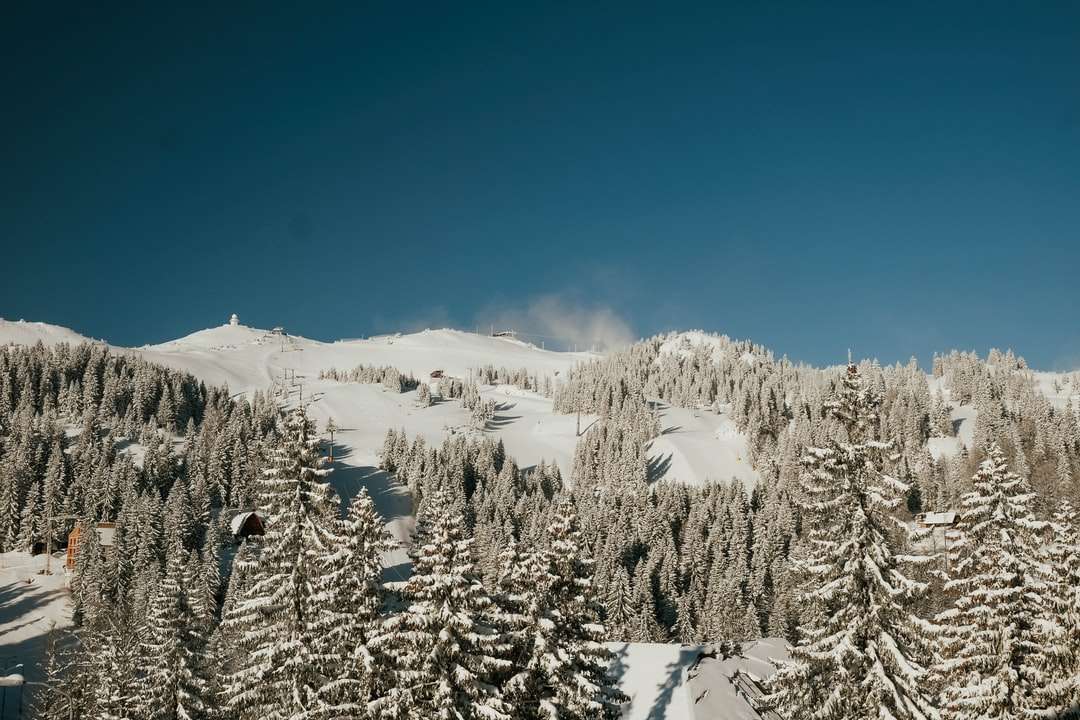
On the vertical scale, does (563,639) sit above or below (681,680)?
above

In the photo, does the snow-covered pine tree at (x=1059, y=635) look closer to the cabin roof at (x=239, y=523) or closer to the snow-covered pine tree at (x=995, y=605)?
the snow-covered pine tree at (x=995, y=605)

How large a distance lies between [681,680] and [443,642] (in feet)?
79.0

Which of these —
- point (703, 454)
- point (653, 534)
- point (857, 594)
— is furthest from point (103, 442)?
point (857, 594)

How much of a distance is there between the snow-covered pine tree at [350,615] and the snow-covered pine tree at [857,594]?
12.6 meters

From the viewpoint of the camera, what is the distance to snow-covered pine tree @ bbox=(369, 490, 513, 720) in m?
20.7

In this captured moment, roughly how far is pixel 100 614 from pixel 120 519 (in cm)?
2375

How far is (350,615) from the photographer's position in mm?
22250

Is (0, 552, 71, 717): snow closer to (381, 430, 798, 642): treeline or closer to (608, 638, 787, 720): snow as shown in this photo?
(381, 430, 798, 642): treeline

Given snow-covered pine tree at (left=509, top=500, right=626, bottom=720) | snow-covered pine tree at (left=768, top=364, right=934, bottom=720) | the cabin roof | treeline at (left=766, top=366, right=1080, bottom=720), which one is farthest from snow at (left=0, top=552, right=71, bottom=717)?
treeline at (left=766, top=366, right=1080, bottom=720)

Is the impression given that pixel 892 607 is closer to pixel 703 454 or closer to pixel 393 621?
pixel 393 621

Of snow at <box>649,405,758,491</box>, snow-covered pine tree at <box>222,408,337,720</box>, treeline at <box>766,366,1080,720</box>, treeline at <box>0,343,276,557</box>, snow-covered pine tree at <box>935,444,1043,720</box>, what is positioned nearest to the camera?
treeline at <box>766,366,1080,720</box>

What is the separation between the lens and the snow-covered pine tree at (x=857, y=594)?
55.0ft

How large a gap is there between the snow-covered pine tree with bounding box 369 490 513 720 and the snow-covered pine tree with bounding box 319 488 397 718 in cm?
70

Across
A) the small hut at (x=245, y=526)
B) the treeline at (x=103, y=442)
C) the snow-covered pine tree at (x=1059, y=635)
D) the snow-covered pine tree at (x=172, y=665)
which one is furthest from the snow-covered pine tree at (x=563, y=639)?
the treeline at (x=103, y=442)
